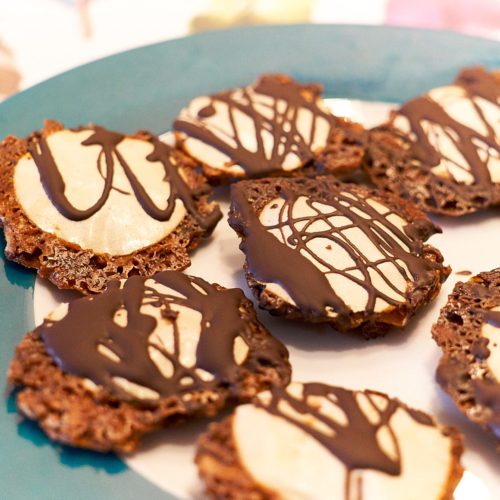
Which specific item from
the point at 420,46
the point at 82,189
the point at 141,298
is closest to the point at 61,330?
the point at 141,298

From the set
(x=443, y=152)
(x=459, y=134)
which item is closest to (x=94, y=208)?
(x=443, y=152)

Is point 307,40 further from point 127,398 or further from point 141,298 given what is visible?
point 127,398

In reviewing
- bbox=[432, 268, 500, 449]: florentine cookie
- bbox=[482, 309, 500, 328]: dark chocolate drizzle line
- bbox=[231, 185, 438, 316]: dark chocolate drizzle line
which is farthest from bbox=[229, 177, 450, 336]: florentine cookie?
bbox=[482, 309, 500, 328]: dark chocolate drizzle line

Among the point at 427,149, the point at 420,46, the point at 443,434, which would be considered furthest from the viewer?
the point at 420,46

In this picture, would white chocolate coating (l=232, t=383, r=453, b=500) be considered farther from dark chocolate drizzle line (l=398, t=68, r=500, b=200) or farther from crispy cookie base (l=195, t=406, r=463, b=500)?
dark chocolate drizzle line (l=398, t=68, r=500, b=200)

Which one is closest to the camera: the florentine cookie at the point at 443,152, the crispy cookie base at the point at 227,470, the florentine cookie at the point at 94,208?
the crispy cookie base at the point at 227,470

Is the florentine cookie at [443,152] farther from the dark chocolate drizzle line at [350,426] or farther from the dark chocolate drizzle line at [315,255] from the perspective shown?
the dark chocolate drizzle line at [350,426]

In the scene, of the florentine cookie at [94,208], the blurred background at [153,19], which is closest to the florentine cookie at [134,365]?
the florentine cookie at [94,208]
